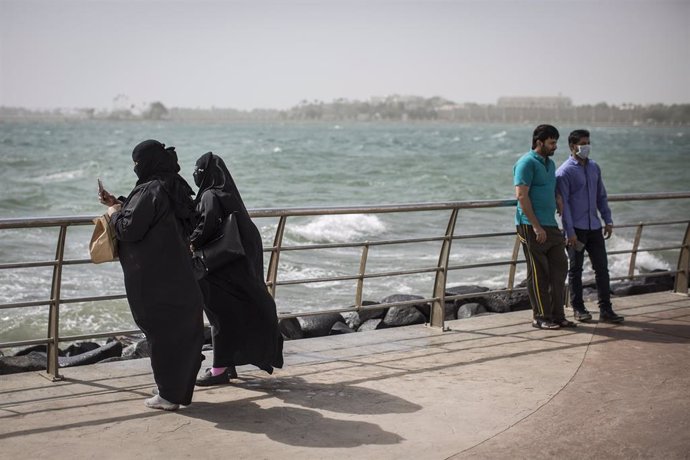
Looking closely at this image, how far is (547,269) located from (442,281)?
86 cm

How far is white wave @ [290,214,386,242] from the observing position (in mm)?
24811

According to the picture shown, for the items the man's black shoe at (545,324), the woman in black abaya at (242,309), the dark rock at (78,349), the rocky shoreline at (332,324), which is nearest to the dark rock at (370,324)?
the rocky shoreline at (332,324)

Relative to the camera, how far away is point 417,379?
607 cm

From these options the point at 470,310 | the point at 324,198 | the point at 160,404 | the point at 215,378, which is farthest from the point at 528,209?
the point at 324,198

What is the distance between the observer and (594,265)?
8078 millimetres

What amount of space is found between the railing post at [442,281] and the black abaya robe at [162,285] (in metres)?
2.82

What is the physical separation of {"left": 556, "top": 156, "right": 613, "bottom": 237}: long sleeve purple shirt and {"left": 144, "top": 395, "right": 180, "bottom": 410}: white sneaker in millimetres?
3889

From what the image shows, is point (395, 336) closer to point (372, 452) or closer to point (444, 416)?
point (444, 416)

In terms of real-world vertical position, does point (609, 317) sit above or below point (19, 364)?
above

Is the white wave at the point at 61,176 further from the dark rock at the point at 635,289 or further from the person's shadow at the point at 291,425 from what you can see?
the person's shadow at the point at 291,425

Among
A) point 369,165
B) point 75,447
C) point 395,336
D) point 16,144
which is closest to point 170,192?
point 75,447

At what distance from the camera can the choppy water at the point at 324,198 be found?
51.4 ft

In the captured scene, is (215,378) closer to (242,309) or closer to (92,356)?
(242,309)

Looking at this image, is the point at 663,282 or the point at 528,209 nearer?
the point at 528,209
